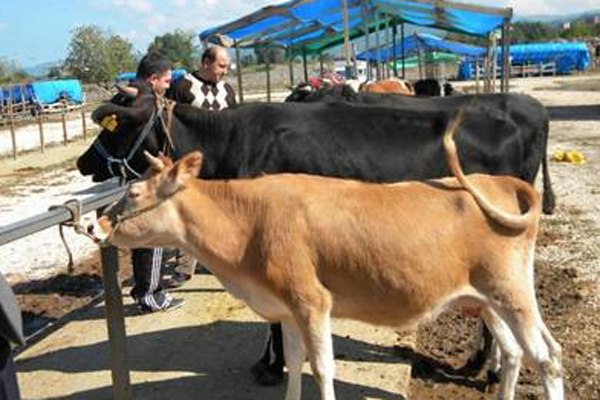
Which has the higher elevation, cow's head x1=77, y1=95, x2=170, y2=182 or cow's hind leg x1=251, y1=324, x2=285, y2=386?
cow's head x1=77, y1=95, x2=170, y2=182

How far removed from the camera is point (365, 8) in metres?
14.7

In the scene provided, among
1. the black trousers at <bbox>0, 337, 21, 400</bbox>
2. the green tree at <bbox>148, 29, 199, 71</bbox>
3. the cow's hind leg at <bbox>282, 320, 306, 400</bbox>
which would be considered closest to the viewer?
the black trousers at <bbox>0, 337, 21, 400</bbox>

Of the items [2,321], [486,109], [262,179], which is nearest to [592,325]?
[486,109]

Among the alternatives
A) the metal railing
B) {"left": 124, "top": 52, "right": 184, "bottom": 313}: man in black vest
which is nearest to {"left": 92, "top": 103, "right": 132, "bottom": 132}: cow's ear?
{"left": 124, "top": 52, "right": 184, "bottom": 313}: man in black vest

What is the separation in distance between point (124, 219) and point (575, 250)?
5.58 m

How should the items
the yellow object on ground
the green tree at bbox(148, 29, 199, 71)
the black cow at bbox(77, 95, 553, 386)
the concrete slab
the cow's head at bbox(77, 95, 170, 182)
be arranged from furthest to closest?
the green tree at bbox(148, 29, 199, 71) < the yellow object on ground < the cow's head at bbox(77, 95, 170, 182) < the black cow at bbox(77, 95, 553, 386) < the concrete slab

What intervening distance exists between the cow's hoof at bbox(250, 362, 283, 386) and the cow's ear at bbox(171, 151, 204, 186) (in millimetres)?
1643

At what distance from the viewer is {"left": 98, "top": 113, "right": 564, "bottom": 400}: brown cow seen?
3.26 meters

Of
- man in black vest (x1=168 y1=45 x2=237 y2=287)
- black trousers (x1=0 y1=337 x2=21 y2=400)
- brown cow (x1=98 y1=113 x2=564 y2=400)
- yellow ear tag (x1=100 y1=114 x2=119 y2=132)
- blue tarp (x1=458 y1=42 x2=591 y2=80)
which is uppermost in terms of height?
blue tarp (x1=458 y1=42 x2=591 y2=80)

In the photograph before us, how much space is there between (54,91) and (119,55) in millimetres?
37822

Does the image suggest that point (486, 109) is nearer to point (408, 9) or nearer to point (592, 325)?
point (592, 325)

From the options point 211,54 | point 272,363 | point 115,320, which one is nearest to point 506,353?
point 272,363

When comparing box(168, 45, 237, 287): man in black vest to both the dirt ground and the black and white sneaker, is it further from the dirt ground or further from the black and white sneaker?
the dirt ground

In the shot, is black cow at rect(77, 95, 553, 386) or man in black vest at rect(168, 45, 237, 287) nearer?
black cow at rect(77, 95, 553, 386)
